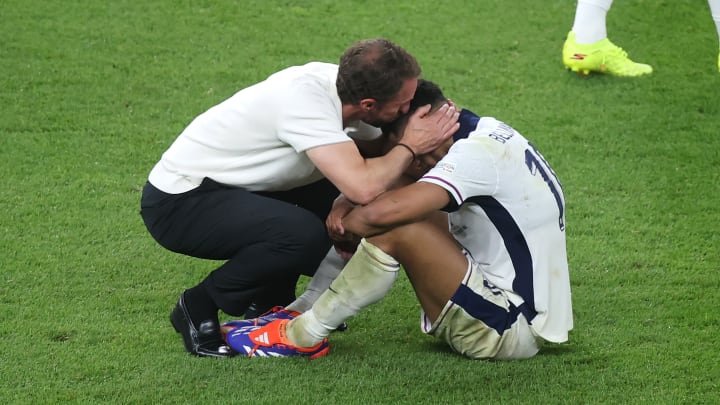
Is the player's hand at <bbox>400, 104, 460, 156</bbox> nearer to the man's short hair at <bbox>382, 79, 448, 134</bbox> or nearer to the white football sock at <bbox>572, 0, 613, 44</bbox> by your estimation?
the man's short hair at <bbox>382, 79, 448, 134</bbox>

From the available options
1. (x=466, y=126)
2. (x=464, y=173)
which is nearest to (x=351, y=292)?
(x=464, y=173)

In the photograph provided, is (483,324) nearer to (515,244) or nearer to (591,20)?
(515,244)

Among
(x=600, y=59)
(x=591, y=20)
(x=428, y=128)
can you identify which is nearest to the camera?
(x=428, y=128)

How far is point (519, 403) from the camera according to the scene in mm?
3527

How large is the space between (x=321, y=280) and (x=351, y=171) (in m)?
0.63

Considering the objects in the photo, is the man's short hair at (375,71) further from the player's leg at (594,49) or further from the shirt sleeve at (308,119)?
the player's leg at (594,49)

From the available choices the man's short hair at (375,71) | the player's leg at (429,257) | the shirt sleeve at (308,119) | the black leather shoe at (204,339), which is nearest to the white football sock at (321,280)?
the black leather shoe at (204,339)

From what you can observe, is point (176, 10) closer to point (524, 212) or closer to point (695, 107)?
point (695, 107)

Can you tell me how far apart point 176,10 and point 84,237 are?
10.1 feet

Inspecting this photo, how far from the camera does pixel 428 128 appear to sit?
3.79 m

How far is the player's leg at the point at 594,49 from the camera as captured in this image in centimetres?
673

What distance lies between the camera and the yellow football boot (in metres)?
6.82

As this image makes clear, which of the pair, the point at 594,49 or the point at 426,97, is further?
the point at 594,49

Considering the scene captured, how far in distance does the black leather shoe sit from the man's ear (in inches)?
36.9
